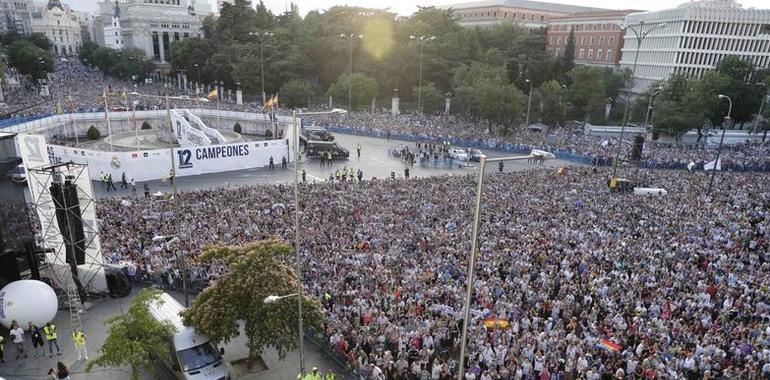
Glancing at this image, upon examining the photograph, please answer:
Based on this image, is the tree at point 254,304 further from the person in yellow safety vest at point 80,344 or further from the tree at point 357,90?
the tree at point 357,90

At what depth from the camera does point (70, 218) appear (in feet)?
55.1

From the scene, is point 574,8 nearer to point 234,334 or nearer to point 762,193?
→ point 762,193

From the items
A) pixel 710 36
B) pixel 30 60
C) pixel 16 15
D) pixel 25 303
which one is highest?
pixel 16 15

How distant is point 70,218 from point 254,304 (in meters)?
8.32

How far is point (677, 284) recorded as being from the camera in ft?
55.5

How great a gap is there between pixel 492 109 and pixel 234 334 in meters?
43.4

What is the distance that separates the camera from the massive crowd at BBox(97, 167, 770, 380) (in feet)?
44.4

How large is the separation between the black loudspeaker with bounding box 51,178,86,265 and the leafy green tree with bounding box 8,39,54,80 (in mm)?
85965

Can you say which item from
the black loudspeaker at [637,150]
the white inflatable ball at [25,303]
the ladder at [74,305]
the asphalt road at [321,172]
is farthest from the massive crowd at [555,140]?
the white inflatable ball at [25,303]

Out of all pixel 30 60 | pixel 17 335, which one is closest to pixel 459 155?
pixel 17 335

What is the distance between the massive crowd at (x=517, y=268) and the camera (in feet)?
44.4

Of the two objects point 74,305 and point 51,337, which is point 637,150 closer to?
point 74,305

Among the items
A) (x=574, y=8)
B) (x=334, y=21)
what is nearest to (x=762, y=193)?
(x=334, y=21)

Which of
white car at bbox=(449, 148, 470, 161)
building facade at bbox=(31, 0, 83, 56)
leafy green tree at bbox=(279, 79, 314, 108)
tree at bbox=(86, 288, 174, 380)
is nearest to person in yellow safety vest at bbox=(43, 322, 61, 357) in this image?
tree at bbox=(86, 288, 174, 380)
